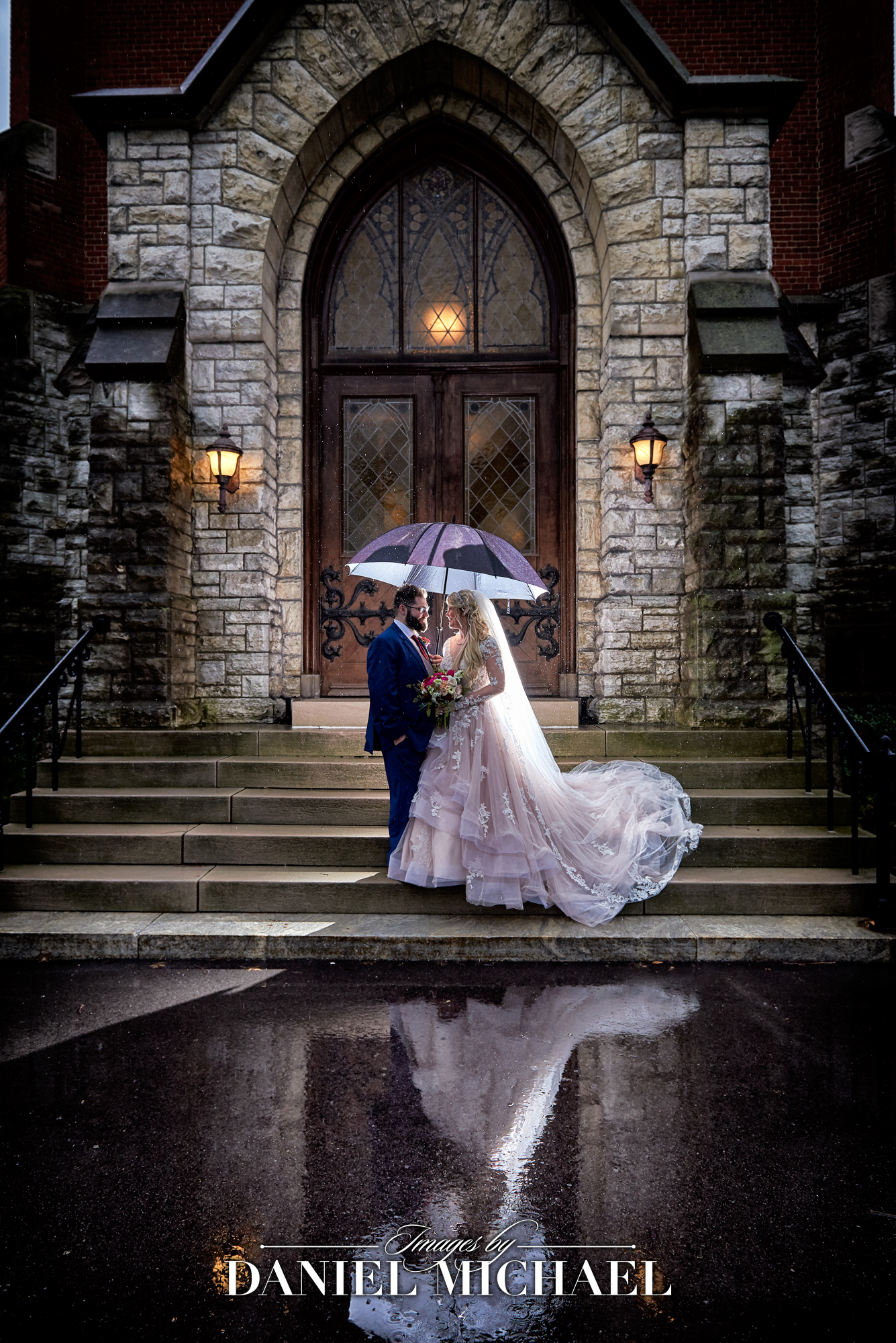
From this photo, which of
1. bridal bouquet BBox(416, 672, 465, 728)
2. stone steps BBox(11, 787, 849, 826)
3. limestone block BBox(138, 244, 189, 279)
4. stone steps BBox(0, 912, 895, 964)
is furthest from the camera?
limestone block BBox(138, 244, 189, 279)

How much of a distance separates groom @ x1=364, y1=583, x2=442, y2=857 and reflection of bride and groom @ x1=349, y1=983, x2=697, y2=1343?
4.98ft

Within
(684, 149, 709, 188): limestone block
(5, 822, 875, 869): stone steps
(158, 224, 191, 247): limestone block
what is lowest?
(5, 822, 875, 869): stone steps

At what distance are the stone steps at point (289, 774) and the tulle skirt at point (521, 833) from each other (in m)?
1.19

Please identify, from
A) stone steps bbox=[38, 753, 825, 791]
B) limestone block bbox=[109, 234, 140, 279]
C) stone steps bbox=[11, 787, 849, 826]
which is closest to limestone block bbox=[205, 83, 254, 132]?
limestone block bbox=[109, 234, 140, 279]

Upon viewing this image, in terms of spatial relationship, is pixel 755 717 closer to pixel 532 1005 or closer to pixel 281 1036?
pixel 532 1005

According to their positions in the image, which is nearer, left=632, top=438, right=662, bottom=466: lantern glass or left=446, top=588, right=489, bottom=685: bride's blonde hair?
left=446, top=588, right=489, bottom=685: bride's blonde hair

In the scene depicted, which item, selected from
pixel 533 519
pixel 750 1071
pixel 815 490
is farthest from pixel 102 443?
pixel 815 490

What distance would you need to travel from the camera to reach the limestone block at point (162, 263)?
8.24m

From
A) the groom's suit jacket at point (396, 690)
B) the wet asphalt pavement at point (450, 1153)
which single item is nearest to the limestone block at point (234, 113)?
the groom's suit jacket at point (396, 690)

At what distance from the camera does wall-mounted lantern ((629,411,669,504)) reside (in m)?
8.07

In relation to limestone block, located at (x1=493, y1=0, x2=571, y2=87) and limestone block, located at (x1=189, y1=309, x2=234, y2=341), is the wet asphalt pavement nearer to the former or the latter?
limestone block, located at (x1=189, y1=309, x2=234, y2=341)

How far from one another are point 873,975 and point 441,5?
967cm

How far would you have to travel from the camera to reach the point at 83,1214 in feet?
8.39

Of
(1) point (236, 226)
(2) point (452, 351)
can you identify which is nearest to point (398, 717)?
(2) point (452, 351)
